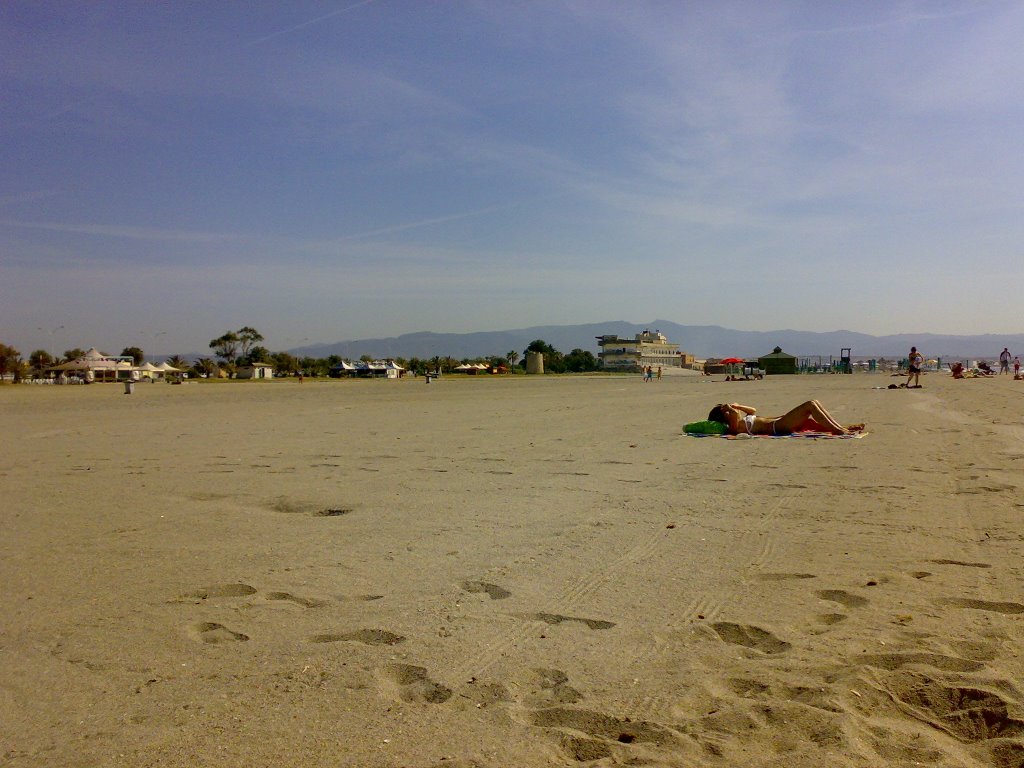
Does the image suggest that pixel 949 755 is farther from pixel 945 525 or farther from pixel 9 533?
pixel 9 533

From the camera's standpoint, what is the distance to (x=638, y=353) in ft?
448

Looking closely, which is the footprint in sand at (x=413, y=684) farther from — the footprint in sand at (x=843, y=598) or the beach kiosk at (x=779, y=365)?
the beach kiosk at (x=779, y=365)

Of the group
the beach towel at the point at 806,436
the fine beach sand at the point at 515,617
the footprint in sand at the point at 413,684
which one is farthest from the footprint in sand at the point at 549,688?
the beach towel at the point at 806,436

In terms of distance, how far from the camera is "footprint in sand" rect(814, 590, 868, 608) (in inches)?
176

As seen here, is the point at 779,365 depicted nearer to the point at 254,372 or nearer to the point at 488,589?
the point at 254,372

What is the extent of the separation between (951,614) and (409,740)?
10.1ft

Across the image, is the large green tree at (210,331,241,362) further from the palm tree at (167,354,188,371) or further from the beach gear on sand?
the beach gear on sand

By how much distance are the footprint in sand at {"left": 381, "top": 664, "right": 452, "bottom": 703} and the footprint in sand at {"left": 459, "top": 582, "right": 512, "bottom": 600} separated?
3.64 feet

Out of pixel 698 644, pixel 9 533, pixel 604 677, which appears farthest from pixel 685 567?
pixel 9 533

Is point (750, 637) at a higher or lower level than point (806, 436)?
lower

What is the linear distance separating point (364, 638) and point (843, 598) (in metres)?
2.79

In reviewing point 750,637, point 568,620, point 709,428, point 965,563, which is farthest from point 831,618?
point 709,428

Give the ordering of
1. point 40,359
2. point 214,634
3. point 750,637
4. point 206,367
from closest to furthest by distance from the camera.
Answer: point 750,637 → point 214,634 → point 40,359 → point 206,367

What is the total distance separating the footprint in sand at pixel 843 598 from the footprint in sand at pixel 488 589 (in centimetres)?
189
